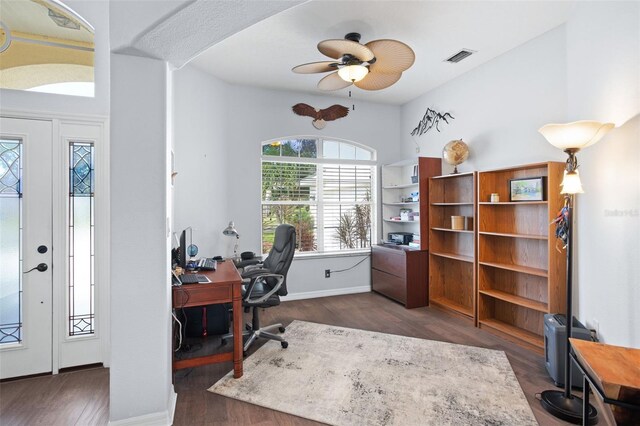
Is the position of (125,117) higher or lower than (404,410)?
higher

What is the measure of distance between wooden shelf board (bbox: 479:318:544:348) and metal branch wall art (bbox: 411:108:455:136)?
2570 millimetres

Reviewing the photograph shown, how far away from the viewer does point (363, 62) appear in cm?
Result: 263

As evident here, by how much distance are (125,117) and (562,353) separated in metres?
3.37

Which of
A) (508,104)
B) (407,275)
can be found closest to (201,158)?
(407,275)

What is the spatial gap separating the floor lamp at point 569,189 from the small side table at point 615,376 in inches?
24.6

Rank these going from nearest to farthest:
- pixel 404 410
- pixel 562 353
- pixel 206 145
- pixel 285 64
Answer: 1. pixel 404 410
2. pixel 562 353
3. pixel 285 64
4. pixel 206 145

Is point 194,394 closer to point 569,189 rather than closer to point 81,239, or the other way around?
point 81,239

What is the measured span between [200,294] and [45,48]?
2.45 meters

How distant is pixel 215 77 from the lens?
4.06m

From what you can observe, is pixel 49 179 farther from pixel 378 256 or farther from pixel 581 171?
pixel 581 171

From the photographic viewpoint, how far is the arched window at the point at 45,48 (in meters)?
2.49

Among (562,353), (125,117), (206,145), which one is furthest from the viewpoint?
(206,145)

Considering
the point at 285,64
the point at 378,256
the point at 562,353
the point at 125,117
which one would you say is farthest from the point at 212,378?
the point at 285,64

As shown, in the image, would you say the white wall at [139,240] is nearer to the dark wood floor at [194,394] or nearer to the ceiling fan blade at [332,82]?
the dark wood floor at [194,394]
